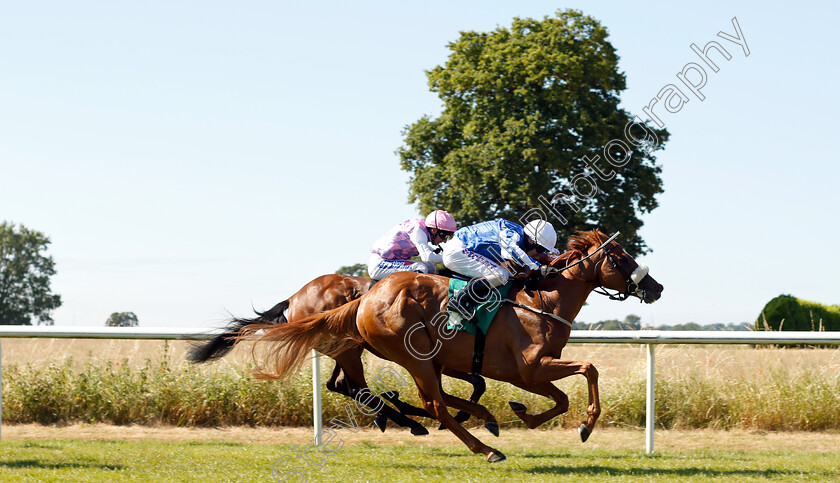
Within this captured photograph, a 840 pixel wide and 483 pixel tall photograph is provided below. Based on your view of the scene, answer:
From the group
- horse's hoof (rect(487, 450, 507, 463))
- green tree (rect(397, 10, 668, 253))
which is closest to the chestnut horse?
horse's hoof (rect(487, 450, 507, 463))

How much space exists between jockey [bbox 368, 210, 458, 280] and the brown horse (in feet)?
0.72

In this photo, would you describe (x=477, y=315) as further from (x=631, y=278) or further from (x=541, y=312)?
(x=631, y=278)

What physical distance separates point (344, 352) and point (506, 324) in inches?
63.0

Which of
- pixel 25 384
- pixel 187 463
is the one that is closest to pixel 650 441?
pixel 187 463

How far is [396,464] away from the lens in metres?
5.67

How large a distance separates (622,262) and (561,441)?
2.14m

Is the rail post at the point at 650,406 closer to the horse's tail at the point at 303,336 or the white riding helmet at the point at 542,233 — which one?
the white riding helmet at the point at 542,233

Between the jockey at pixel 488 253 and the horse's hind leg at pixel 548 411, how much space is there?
0.76 m

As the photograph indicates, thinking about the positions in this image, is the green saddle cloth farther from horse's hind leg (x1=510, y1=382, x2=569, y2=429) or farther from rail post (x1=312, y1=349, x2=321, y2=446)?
rail post (x1=312, y1=349, x2=321, y2=446)

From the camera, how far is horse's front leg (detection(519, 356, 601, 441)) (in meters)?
5.14

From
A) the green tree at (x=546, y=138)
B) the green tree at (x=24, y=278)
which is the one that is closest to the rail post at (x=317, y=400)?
the green tree at (x=546, y=138)

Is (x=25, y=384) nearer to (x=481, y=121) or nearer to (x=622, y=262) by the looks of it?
(x=622, y=262)

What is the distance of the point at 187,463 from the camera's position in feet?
18.2

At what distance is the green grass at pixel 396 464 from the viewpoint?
5023 mm
